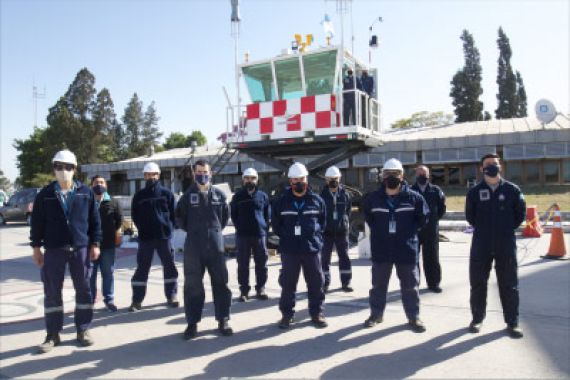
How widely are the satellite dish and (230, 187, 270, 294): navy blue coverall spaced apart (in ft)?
73.8

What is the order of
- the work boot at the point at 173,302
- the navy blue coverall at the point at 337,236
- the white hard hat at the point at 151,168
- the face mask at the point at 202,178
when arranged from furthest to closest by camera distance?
the navy blue coverall at the point at 337,236, the white hard hat at the point at 151,168, the work boot at the point at 173,302, the face mask at the point at 202,178

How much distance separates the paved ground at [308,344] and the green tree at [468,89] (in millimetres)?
44710

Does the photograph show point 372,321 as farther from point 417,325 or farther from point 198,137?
point 198,137

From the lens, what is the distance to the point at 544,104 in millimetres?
23656

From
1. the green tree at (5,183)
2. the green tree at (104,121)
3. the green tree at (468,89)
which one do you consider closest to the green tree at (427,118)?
the green tree at (468,89)

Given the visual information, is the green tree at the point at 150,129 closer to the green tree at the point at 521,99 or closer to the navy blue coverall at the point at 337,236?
the green tree at the point at 521,99

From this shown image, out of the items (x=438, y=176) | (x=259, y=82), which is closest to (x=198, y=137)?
(x=438, y=176)

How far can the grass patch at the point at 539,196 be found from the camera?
1869 centimetres

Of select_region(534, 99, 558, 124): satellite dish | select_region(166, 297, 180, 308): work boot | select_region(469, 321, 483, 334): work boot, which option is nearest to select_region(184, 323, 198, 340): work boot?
select_region(166, 297, 180, 308): work boot

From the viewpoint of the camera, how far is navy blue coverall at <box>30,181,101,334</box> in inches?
181

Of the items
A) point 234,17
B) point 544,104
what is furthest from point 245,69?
point 544,104

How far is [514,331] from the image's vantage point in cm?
448

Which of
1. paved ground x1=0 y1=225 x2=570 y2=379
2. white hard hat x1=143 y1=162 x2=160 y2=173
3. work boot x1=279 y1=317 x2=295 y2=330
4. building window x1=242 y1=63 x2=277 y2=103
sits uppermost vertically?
building window x1=242 y1=63 x2=277 y2=103

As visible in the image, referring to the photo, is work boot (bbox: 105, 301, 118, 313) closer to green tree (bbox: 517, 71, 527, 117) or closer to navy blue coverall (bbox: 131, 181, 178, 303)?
navy blue coverall (bbox: 131, 181, 178, 303)
